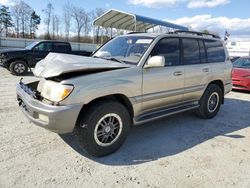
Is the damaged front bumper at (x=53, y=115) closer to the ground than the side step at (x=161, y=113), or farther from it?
farther from it

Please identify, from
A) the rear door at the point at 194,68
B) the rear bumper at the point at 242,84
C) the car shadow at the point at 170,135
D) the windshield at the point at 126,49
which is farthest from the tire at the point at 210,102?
the rear bumper at the point at 242,84

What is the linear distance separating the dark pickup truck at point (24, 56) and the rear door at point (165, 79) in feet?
28.7

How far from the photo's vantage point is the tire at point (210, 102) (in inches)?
229

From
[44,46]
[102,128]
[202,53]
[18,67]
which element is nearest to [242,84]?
[202,53]

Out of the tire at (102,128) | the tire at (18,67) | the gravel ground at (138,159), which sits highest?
the tire at (18,67)

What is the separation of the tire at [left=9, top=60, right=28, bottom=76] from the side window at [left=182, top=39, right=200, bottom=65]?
877cm

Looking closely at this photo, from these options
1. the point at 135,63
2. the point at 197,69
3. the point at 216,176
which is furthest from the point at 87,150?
the point at 197,69

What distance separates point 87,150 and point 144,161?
2.87ft

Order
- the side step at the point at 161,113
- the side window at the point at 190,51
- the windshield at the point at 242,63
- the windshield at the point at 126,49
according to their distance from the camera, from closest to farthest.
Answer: the side step at the point at 161,113
the windshield at the point at 126,49
the side window at the point at 190,51
the windshield at the point at 242,63

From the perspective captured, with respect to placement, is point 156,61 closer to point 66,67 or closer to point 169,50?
point 169,50

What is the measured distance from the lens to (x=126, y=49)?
480 cm

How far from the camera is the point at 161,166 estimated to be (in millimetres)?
3703

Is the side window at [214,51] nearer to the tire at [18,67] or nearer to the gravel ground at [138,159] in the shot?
the gravel ground at [138,159]

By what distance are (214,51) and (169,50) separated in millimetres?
1785
